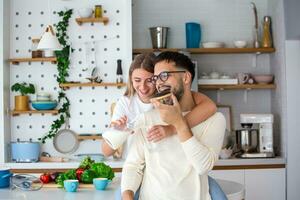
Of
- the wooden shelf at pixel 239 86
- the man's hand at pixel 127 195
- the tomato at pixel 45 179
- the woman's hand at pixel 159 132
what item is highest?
the wooden shelf at pixel 239 86

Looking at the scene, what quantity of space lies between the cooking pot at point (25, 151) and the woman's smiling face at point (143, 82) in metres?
2.87

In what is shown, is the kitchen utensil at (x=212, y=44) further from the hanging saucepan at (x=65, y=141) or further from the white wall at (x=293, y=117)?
the hanging saucepan at (x=65, y=141)

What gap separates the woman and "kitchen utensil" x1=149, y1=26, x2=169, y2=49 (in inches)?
101

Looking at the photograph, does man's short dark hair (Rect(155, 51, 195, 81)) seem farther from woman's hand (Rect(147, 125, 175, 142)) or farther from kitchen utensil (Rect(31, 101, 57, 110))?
kitchen utensil (Rect(31, 101, 57, 110))

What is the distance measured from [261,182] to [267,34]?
154cm

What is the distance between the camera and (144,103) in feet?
7.16

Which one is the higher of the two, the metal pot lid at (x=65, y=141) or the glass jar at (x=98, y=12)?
the glass jar at (x=98, y=12)

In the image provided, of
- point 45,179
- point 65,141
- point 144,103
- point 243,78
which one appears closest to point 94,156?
point 65,141

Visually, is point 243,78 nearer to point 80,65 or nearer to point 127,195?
point 80,65

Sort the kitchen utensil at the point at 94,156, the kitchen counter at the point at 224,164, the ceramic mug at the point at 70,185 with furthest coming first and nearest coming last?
1. the kitchen utensil at the point at 94,156
2. the kitchen counter at the point at 224,164
3. the ceramic mug at the point at 70,185

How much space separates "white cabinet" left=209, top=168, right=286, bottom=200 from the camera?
4555 mm

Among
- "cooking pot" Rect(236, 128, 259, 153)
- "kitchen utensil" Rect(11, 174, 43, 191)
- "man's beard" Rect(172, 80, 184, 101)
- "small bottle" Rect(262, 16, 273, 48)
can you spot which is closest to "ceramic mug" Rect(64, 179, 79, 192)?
"kitchen utensil" Rect(11, 174, 43, 191)

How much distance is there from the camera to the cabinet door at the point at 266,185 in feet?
15.0

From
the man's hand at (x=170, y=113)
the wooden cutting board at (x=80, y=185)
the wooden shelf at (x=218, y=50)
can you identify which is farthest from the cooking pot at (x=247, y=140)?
the man's hand at (x=170, y=113)
